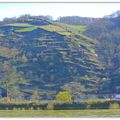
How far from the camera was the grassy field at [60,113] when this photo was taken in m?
12.7

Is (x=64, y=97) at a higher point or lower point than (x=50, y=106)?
higher

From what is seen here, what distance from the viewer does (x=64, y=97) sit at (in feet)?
42.1

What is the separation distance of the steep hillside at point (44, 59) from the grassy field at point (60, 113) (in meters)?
0.23

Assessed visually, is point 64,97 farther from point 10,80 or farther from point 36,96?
point 10,80

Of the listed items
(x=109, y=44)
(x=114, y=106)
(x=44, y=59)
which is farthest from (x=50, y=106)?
(x=109, y=44)

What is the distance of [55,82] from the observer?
12844 mm

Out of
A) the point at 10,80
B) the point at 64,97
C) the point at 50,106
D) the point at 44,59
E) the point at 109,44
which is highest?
the point at 109,44

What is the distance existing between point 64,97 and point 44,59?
0.61 meters

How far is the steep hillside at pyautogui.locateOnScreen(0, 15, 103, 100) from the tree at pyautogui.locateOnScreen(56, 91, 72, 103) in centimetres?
8

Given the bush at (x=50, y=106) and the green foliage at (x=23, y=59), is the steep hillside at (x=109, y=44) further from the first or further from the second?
the green foliage at (x=23, y=59)

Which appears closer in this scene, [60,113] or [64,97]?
[60,113]

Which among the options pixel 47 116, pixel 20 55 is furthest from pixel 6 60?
pixel 47 116

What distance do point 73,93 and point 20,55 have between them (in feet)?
3.04

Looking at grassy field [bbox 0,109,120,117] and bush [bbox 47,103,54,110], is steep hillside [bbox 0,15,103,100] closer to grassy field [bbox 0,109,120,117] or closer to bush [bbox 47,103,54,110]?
bush [bbox 47,103,54,110]
